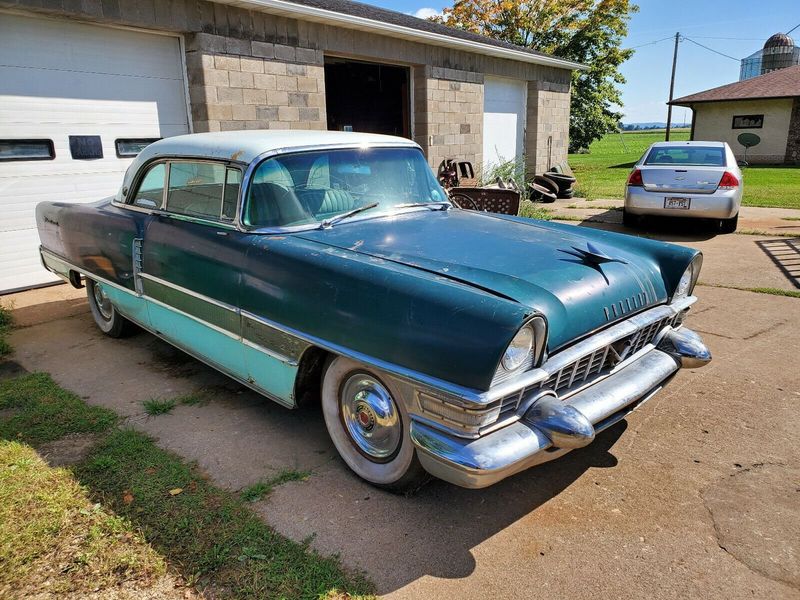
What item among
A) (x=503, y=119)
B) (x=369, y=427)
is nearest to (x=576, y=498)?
(x=369, y=427)

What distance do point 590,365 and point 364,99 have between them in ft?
44.3

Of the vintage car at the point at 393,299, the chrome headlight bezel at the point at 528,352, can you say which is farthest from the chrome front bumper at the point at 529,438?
the chrome headlight bezel at the point at 528,352

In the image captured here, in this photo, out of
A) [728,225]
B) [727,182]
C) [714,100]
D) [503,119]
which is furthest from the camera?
[714,100]

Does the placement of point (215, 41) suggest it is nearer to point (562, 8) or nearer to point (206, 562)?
point (206, 562)

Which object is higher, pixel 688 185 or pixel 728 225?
pixel 688 185

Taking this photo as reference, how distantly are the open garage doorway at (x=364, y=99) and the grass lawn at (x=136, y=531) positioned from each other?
1223 cm

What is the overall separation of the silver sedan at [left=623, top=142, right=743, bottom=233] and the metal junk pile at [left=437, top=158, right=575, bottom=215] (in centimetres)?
183

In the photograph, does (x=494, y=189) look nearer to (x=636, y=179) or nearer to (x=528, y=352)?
(x=636, y=179)

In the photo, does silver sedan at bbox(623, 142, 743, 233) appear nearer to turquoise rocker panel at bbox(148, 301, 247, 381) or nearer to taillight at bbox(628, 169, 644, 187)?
taillight at bbox(628, 169, 644, 187)

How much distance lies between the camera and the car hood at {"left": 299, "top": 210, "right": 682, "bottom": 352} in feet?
8.02

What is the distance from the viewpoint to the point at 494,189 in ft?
24.6

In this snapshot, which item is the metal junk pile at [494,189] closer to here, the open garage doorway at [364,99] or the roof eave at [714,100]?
the open garage doorway at [364,99]

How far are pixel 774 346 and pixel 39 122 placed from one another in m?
7.49

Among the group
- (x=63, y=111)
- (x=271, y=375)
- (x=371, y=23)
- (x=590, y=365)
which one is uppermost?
(x=371, y=23)
